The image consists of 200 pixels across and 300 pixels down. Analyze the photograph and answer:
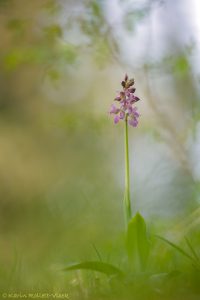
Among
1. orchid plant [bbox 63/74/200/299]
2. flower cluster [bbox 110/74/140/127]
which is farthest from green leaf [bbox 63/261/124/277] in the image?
flower cluster [bbox 110/74/140/127]

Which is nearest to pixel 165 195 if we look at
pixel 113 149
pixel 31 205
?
pixel 31 205

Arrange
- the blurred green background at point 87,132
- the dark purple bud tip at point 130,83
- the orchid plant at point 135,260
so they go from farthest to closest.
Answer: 1. the blurred green background at point 87,132
2. the dark purple bud tip at point 130,83
3. the orchid plant at point 135,260

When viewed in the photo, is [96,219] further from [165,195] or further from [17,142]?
[17,142]

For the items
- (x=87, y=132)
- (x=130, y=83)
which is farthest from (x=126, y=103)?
(x=87, y=132)

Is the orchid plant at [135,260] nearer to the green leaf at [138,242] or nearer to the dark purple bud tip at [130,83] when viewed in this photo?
the green leaf at [138,242]

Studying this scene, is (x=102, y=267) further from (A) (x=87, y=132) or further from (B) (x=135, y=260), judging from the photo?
(A) (x=87, y=132)

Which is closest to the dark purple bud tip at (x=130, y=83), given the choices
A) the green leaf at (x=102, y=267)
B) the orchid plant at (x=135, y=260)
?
the orchid plant at (x=135, y=260)
